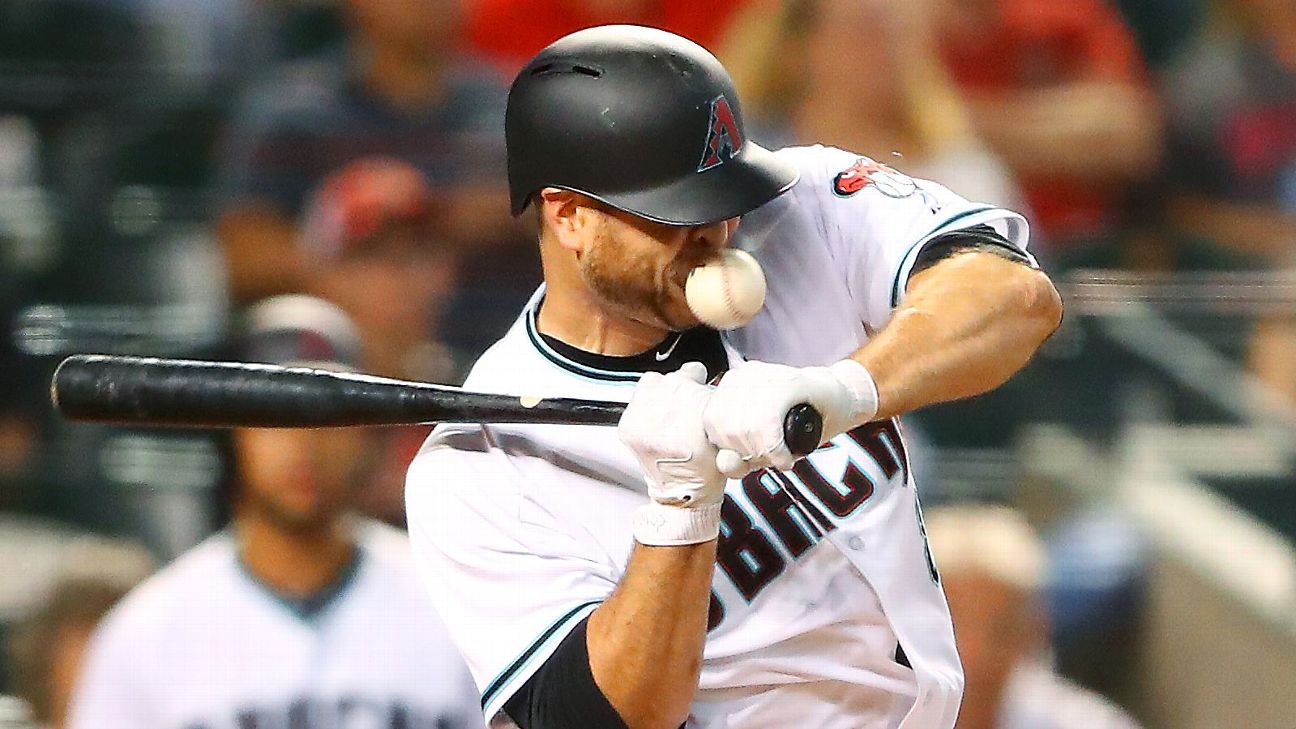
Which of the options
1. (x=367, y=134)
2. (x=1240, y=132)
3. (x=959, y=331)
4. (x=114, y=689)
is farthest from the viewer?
(x=1240, y=132)

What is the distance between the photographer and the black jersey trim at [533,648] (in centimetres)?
150

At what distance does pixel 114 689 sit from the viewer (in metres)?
2.65

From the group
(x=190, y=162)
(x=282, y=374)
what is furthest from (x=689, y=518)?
(x=190, y=162)

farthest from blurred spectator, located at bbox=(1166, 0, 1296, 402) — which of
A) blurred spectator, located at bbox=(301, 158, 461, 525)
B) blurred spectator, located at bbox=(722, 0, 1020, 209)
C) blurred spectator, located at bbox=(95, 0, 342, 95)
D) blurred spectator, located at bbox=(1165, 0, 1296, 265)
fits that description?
blurred spectator, located at bbox=(95, 0, 342, 95)

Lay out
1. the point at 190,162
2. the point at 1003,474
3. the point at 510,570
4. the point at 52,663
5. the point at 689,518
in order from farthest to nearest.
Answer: the point at 190,162, the point at 1003,474, the point at 52,663, the point at 510,570, the point at 689,518

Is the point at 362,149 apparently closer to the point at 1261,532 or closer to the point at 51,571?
the point at 51,571

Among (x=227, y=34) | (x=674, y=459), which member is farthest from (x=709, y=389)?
(x=227, y=34)

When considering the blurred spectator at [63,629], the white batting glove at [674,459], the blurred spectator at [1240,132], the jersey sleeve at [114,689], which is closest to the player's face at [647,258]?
the white batting glove at [674,459]

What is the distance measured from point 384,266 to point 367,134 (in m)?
0.29

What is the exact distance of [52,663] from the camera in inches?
111

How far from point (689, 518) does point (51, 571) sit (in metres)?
1.86

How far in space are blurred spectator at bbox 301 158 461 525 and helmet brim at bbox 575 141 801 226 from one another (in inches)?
60.5

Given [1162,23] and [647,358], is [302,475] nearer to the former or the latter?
[647,358]

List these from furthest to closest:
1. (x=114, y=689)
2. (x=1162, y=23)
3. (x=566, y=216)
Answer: (x=1162, y=23)
(x=114, y=689)
(x=566, y=216)
